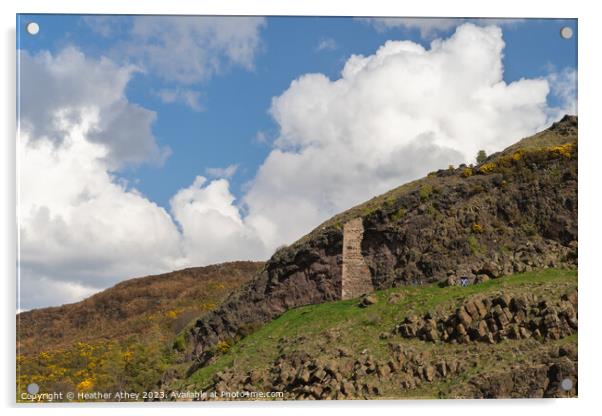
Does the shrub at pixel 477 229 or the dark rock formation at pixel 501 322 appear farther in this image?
the shrub at pixel 477 229

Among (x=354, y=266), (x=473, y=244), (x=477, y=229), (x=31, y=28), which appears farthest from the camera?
(x=354, y=266)

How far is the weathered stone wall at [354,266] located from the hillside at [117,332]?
16.5ft

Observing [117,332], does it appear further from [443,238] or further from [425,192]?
[443,238]

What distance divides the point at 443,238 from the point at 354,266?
261 cm

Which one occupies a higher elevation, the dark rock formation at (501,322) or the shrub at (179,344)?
the dark rock formation at (501,322)

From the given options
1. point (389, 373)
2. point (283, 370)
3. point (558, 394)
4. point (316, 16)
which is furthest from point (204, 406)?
point (316, 16)

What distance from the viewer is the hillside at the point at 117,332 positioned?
14266 millimetres

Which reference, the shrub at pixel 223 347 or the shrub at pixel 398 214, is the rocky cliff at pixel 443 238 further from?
the shrub at pixel 223 347

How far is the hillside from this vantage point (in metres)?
14.3

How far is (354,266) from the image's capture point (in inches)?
822

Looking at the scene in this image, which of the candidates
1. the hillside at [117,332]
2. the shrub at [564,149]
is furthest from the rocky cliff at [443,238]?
the hillside at [117,332]

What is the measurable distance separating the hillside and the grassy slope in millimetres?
1790

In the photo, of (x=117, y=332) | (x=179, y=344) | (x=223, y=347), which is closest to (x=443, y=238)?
(x=223, y=347)

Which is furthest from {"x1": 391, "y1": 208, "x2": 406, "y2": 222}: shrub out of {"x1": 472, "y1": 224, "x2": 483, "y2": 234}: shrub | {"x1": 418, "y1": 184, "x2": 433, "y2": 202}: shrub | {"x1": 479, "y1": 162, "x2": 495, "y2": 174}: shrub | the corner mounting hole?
the corner mounting hole
